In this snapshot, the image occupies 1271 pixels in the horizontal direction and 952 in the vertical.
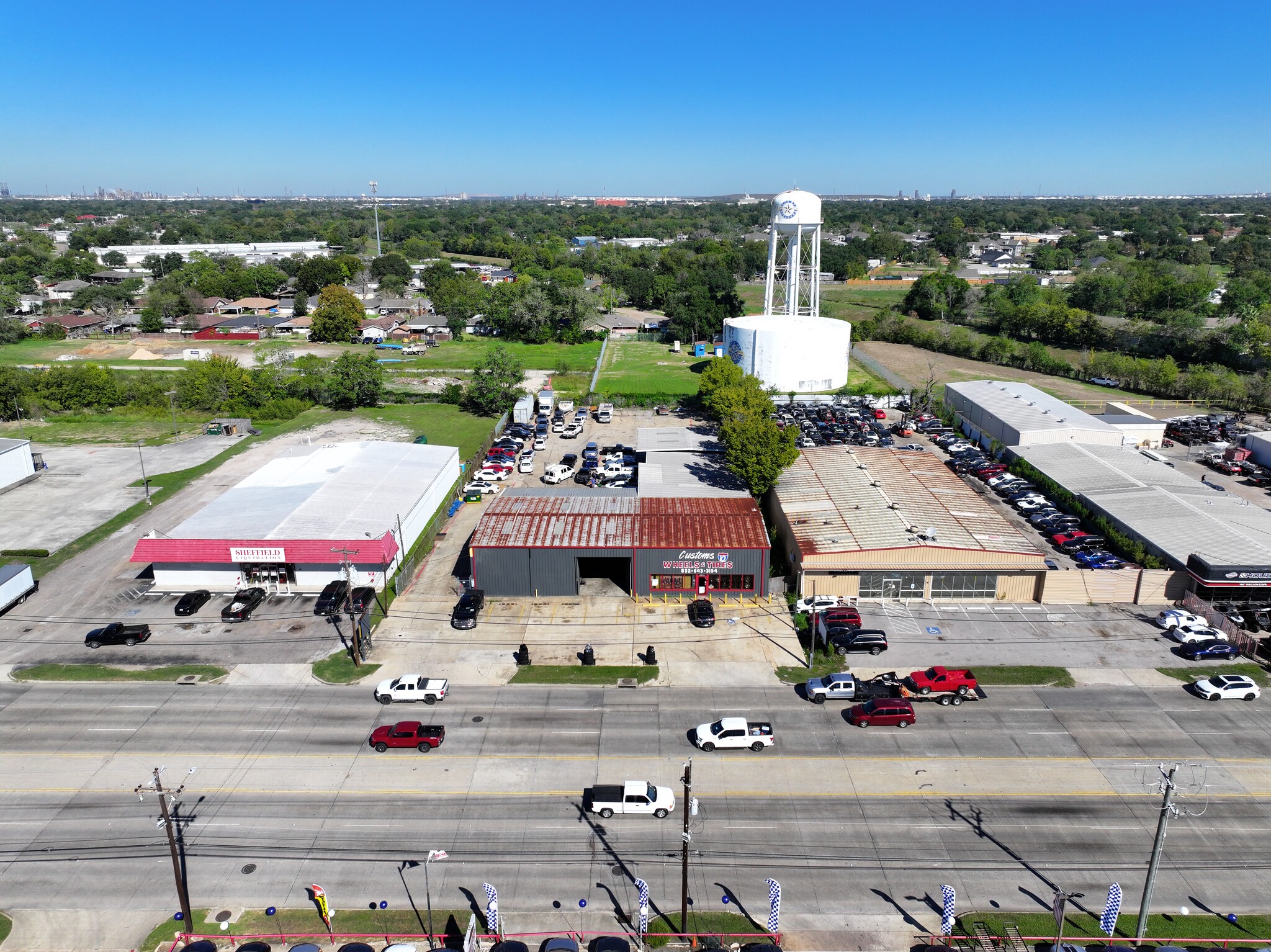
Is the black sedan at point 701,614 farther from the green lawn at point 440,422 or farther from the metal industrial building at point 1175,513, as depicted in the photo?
the green lawn at point 440,422

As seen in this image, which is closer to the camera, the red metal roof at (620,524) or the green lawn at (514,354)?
the red metal roof at (620,524)

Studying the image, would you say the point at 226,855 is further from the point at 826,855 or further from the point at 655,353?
the point at 655,353

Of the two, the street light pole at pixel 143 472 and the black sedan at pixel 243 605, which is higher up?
the street light pole at pixel 143 472

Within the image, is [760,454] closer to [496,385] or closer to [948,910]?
[948,910]

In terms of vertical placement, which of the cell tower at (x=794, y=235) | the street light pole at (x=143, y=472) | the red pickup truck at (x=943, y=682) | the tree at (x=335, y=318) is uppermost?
the cell tower at (x=794, y=235)

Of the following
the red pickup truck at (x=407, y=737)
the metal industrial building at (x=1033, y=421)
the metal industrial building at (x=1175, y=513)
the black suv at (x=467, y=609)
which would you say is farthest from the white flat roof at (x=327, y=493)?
the metal industrial building at (x=1033, y=421)

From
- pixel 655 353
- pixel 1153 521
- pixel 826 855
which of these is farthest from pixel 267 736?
pixel 655 353

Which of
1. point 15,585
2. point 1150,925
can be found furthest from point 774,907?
point 15,585
